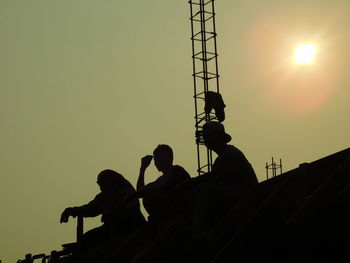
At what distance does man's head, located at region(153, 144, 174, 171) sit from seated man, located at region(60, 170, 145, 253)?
1.55ft

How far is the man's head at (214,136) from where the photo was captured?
23.2 ft

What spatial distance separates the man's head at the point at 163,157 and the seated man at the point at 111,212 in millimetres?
474

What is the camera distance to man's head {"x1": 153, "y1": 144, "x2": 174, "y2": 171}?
876 cm

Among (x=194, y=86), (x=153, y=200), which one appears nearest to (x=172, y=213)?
(x=153, y=200)

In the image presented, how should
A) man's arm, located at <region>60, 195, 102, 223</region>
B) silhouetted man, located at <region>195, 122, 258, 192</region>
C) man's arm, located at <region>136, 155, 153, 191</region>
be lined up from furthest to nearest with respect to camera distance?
1. man's arm, located at <region>60, 195, 102, 223</region>
2. man's arm, located at <region>136, 155, 153, 191</region>
3. silhouetted man, located at <region>195, 122, 258, 192</region>

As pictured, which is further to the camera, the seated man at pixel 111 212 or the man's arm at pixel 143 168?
the man's arm at pixel 143 168

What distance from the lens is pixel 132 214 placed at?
898 cm

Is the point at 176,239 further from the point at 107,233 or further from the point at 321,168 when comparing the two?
the point at 107,233

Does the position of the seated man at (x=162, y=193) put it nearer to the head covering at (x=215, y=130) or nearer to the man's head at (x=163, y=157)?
the man's head at (x=163, y=157)

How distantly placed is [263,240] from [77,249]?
14.3 feet

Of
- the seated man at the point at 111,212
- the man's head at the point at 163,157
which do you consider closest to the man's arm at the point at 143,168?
the seated man at the point at 111,212

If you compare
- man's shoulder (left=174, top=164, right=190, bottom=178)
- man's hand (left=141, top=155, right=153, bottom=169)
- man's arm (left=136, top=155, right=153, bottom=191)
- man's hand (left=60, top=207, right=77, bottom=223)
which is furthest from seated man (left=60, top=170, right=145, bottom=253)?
man's shoulder (left=174, top=164, right=190, bottom=178)

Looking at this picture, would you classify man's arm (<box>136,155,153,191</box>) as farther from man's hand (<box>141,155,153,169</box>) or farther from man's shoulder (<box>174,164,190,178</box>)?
man's shoulder (<box>174,164,190,178</box>)

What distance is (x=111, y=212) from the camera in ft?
29.3
